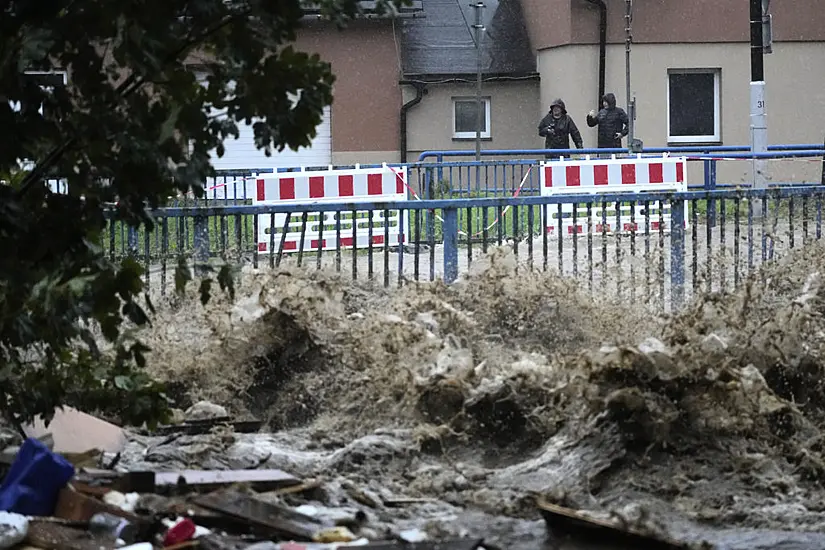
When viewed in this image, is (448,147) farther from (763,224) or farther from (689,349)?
(689,349)

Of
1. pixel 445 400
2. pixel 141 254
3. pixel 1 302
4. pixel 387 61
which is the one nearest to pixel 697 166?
pixel 387 61

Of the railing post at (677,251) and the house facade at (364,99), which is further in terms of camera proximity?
the house facade at (364,99)

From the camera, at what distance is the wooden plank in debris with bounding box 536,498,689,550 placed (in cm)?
575

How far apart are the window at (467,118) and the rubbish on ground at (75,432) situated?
29.6 m

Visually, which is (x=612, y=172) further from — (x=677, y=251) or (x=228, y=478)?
(x=228, y=478)

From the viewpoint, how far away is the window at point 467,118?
36781 millimetres

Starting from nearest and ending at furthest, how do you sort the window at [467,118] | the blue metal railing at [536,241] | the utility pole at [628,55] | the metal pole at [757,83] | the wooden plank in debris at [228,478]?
1. the wooden plank in debris at [228,478]
2. the blue metal railing at [536,241]
3. the metal pole at [757,83]
4. the utility pole at [628,55]
5. the window at [467,118]

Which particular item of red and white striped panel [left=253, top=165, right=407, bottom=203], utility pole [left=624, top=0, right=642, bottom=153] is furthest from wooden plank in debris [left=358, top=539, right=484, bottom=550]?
utility pole [left=624, top=0, right=642, bottom=153]

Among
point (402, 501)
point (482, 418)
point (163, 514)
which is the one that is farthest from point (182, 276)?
point (482, 418)

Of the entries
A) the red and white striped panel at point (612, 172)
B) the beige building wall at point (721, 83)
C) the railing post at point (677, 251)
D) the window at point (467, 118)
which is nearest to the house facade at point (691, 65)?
the beige building wall at point (721, 83)

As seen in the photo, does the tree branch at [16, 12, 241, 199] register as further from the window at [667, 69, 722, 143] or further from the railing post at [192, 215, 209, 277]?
the window at [667, 69, 722, 143]

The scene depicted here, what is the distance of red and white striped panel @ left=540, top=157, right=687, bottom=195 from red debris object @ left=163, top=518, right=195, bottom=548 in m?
13.5

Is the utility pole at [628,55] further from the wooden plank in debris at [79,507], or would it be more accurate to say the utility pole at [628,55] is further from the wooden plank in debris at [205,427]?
the wooden plank in debris at [79,507]

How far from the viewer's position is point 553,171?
18.9 meters
